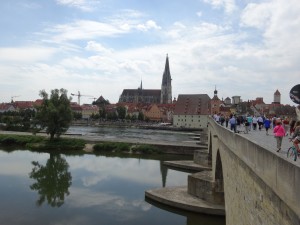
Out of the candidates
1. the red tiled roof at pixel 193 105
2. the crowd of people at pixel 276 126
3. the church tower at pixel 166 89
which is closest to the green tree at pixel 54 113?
the crowd of people at pixel 276 126

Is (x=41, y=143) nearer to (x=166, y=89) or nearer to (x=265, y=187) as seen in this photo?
(x=265, y=187)

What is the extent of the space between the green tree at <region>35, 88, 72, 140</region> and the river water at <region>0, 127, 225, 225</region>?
39.6ft

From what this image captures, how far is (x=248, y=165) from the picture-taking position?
27.5 feet

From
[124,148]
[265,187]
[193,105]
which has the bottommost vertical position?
[124,148]

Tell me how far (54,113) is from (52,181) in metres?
→ 27.1

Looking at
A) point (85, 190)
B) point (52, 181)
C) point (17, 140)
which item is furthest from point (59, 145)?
point (85, 190)

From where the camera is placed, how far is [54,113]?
58.9 m

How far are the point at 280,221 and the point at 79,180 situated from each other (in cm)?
2854

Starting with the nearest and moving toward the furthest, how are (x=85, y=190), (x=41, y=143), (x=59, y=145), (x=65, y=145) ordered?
(x=85, y=190) < (x=65, y=145) < (x=59, y=145) < (x=41, y=143)

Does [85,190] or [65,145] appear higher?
[65,145]

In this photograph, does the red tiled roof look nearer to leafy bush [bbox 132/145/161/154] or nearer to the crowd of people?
leafy bush [bbox 132/145/161/154]

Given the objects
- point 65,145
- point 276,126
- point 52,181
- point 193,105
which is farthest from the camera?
point 193,105


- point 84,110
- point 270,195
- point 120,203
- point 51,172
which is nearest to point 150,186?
point 120,203

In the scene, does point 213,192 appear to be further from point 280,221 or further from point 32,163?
point 32,163
